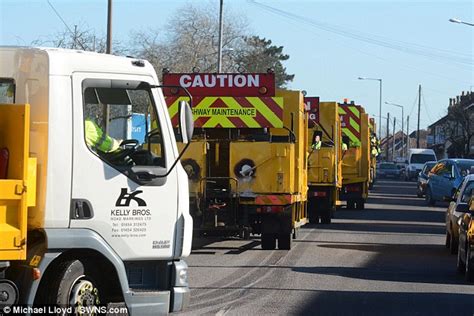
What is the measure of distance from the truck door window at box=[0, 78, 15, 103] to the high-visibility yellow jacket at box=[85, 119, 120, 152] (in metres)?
0.71

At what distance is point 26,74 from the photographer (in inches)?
333

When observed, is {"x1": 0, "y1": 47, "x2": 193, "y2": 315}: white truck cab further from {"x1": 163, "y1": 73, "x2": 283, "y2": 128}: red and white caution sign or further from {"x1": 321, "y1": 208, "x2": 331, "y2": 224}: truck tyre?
{"x1": 321, "y1": 208, "x2": 331, "y2": 224}: truck tyre

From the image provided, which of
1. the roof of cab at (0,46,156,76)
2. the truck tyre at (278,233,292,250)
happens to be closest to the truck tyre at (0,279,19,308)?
the roof of cab at (0,46,156,76)

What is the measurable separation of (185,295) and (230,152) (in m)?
7.67

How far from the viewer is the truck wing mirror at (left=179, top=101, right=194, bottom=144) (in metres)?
8.68

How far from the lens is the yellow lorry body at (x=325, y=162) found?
23797 mm

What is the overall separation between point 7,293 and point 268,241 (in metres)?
10.4

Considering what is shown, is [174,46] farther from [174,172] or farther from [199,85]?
[174,172]

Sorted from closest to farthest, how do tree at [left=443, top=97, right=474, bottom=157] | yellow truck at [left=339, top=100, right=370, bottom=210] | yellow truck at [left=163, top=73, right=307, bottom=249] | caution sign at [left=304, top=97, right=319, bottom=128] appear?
yellow truck at [left=163, top=73, right=307, bottom=249] → caution sign at [left=304, top=97, right=319, bottom=128] → yellow truck at [left=339, top=100, right=370, bottom=210] → tree at [left=443, top=97, right=474, bottom=157]

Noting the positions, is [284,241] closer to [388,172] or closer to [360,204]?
[360,204]

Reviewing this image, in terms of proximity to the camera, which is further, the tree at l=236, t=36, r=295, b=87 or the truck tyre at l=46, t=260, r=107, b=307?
the tree at l=236, t=36, r=295, b=87

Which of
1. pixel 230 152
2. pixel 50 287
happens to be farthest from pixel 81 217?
pixel 230 152

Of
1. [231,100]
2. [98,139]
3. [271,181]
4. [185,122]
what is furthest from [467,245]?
[98,139]

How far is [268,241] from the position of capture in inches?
703
